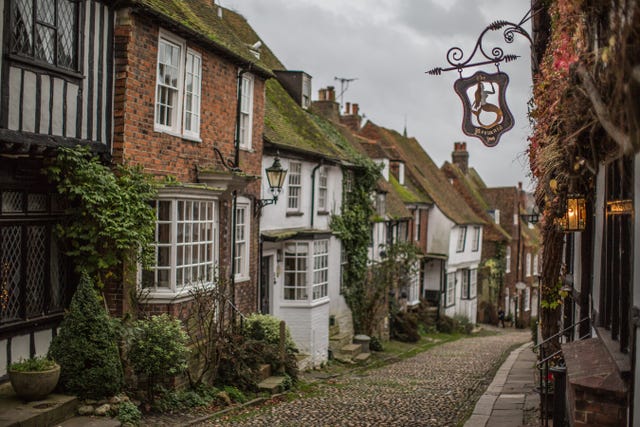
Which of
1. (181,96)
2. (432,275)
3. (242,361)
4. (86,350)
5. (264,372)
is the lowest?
(264,372)

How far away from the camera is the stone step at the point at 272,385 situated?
14.4 meters

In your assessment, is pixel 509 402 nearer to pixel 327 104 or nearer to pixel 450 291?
pixel 327 104

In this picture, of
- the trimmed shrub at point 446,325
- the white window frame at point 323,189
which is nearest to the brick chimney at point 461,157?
the trimmed shrub at point 446,325

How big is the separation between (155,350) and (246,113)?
23.4 feet

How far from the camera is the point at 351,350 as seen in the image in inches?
868

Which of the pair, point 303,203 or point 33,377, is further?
point 303,203

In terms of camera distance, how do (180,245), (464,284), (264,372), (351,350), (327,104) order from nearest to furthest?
(180,245) → (264,372) → (351,350) → (327,104) → (464,284)

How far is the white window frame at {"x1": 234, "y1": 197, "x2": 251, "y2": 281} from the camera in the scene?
16.9 metres

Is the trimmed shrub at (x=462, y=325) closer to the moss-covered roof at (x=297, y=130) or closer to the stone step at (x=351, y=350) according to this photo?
the moss-covered roof at (x=297, y=130)

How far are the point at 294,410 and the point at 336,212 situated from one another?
11.3m

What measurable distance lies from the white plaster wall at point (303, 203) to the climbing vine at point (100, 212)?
6731 millimetres

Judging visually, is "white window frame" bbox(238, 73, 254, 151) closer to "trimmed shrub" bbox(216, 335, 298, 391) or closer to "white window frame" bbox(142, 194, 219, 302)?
"white window frame" bbox(142, 194, 219, 302)

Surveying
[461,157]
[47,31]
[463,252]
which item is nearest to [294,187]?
[47,31]

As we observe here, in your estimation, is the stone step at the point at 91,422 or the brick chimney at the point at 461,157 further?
the brick chimney at the point at 461,157
